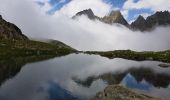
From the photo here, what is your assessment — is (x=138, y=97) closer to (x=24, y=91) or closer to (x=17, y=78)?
(x=24, y=91)

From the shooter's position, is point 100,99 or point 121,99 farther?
point 100,99

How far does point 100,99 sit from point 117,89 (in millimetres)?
4396

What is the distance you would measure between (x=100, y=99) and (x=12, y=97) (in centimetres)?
2588

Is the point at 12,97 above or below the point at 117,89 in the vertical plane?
below

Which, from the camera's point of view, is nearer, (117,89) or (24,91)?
(117,89)

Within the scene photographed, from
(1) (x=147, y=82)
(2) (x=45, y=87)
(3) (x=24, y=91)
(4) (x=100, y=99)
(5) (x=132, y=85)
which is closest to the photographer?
(4) (x=100, y=99)

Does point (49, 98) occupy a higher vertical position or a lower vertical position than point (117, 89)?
lower

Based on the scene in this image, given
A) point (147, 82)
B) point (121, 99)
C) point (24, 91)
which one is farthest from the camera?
point (147, 82)

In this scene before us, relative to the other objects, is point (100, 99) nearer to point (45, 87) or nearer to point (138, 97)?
point (138, 97)

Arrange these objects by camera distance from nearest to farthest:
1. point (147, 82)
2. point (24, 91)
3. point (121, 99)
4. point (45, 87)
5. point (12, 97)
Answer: point (121, 99)
point (12, 97)
point (24, 91)
point (45, 87)
point (147, 82)

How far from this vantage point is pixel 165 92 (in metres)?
91.9

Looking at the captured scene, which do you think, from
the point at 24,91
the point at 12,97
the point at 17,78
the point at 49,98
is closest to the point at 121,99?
the point at 49,98

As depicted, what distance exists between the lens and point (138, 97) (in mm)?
59656

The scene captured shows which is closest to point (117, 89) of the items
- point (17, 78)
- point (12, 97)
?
point (12, 97)
